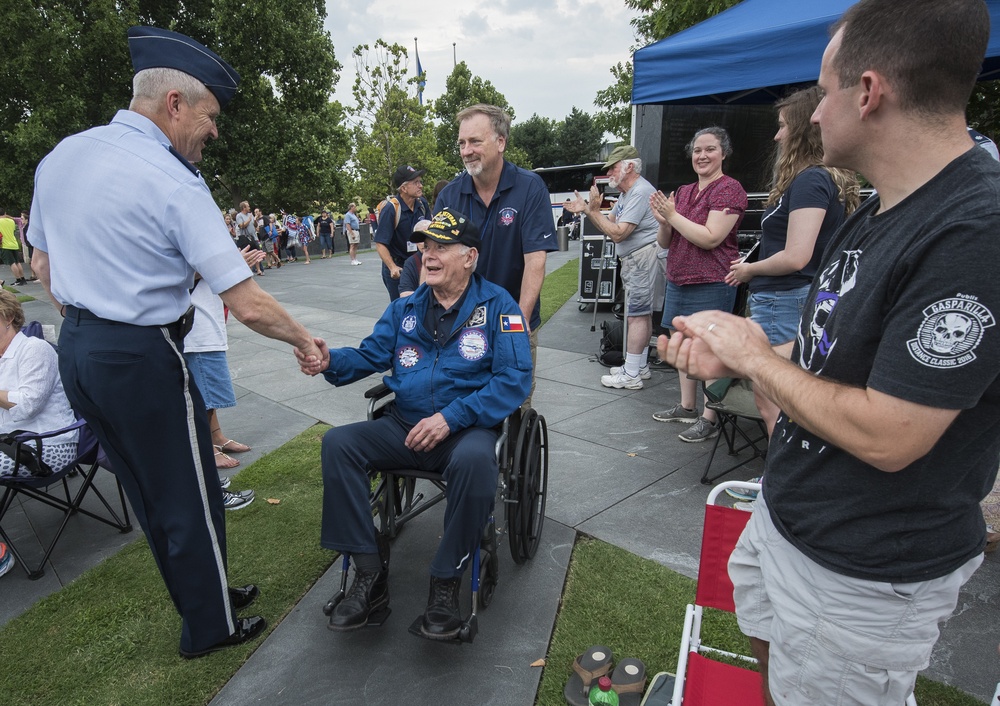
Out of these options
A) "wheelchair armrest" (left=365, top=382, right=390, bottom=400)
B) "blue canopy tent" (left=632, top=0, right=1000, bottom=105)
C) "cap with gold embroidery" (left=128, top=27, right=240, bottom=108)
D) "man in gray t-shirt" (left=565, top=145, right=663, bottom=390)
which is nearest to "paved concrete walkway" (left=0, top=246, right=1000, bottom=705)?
"man in gray t-shirt" (left=565, top=145, right=663, bottom=390)

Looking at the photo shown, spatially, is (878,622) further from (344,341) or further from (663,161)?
(344,341)

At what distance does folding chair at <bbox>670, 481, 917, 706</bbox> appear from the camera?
176 centimetres

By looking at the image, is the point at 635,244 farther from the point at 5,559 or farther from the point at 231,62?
the point at 231,62

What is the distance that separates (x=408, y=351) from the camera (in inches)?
106

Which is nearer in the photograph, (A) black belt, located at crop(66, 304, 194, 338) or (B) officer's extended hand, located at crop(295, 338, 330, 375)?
(A) black belt, located at crop(66, 304, 194, 338)

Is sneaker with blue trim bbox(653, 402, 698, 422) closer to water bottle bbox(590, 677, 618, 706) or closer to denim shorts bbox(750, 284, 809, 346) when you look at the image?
denim shorts bbox(750, 284, 809, 346)

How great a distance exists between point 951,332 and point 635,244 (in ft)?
14.4

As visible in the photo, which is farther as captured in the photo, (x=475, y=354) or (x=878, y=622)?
(x=475, y=354)

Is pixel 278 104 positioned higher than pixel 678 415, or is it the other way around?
pixel 278 104

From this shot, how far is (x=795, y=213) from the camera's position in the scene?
9.88ft

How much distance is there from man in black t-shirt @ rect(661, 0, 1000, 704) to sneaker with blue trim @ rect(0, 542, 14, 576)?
3.39 metres

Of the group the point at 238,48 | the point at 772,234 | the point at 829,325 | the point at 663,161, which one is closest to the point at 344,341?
the point at 663,161

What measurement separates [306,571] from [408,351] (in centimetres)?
118

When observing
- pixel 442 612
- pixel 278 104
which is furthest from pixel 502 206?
pixel 278 104
